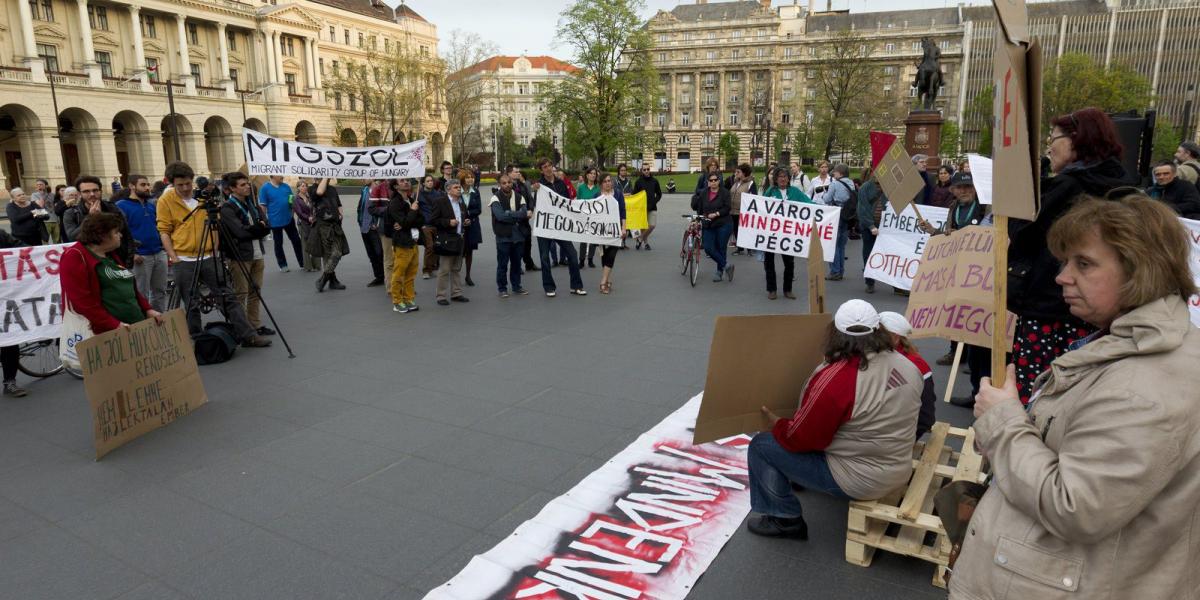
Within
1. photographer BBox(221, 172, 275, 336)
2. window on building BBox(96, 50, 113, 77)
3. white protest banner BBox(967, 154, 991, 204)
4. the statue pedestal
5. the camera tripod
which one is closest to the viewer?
white protest banner BBox(967, 154, 991, 204)

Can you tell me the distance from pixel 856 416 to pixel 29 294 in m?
7.30

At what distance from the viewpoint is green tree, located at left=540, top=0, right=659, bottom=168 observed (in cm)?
4412

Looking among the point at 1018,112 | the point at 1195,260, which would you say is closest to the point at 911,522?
the point at 1018,112

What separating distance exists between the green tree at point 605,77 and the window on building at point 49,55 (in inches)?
1425

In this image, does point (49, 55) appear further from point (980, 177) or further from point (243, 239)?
point (980, 177)

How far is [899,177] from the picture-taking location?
5.64 m

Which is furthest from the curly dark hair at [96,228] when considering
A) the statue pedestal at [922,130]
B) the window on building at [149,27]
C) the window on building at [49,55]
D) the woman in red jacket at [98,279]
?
the window on building at [149,27]

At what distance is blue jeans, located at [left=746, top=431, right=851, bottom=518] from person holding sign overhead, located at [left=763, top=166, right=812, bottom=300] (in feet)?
21.4

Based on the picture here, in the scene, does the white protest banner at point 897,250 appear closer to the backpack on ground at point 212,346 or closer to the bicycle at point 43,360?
the backpack on ground at point 212,346

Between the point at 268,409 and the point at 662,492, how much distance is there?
3486mm

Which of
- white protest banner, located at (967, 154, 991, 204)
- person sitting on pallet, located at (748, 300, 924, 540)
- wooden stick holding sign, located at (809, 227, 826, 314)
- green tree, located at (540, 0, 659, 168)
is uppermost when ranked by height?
green tree, located at (540, 0, 659, 168)

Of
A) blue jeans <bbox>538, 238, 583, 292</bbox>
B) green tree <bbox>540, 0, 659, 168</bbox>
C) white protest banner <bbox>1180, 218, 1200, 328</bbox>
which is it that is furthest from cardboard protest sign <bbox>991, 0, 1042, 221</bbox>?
green tree <bbox>540, 0, 659, 168</bbox>

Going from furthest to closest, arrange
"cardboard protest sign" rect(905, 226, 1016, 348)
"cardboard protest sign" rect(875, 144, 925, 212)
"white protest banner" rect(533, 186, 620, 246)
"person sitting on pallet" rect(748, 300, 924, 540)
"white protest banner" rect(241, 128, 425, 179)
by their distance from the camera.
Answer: "white protest banner" rect(533, 186, 620, 246)
"white protest banner" rect(241, 128, 425, 179)
"cardboard protest sign" rect(875, 144, 925, 212)
"cardboard protest sign" rect(905, 226, 1016, 348)
"person sitting on pallet" rect(748, 300, 924, 540)

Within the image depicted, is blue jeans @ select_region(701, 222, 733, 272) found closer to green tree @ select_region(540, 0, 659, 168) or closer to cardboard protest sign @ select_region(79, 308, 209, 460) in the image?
cardboard protest sign @ select_region(79, 308, 209, 460)
